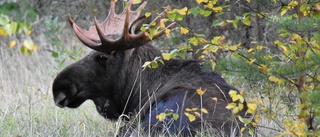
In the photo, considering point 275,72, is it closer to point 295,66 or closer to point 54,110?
point 295,66

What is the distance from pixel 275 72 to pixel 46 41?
26.4 feet

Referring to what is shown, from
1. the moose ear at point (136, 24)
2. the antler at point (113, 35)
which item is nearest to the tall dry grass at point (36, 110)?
the antler at point (113, 35)

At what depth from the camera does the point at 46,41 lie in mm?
12492

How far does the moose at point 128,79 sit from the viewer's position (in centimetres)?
635

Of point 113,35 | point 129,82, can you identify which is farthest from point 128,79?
point 113,35

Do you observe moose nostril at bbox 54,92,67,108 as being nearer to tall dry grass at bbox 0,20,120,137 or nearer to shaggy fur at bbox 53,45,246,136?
shaggy fur at bbox 53,45,246,136

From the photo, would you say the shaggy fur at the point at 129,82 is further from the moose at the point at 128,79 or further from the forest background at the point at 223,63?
the forest background at the point at 223,63

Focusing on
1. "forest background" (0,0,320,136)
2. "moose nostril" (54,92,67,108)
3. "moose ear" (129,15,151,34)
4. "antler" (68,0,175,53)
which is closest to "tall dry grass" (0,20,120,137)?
"forest background" (0,0,320,136)

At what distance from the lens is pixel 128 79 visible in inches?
274

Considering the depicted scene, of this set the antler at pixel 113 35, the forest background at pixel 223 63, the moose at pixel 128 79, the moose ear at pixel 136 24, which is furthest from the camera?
the moose ear at pixel 136 24

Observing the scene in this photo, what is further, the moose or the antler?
the antler

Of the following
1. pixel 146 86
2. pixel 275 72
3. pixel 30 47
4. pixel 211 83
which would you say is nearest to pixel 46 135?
pixel 146 86

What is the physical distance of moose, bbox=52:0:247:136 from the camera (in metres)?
6.35

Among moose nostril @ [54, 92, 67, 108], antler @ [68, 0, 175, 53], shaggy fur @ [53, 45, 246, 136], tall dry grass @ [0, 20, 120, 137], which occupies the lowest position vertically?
tall dry grass @ [0, 20, 120, 137]
